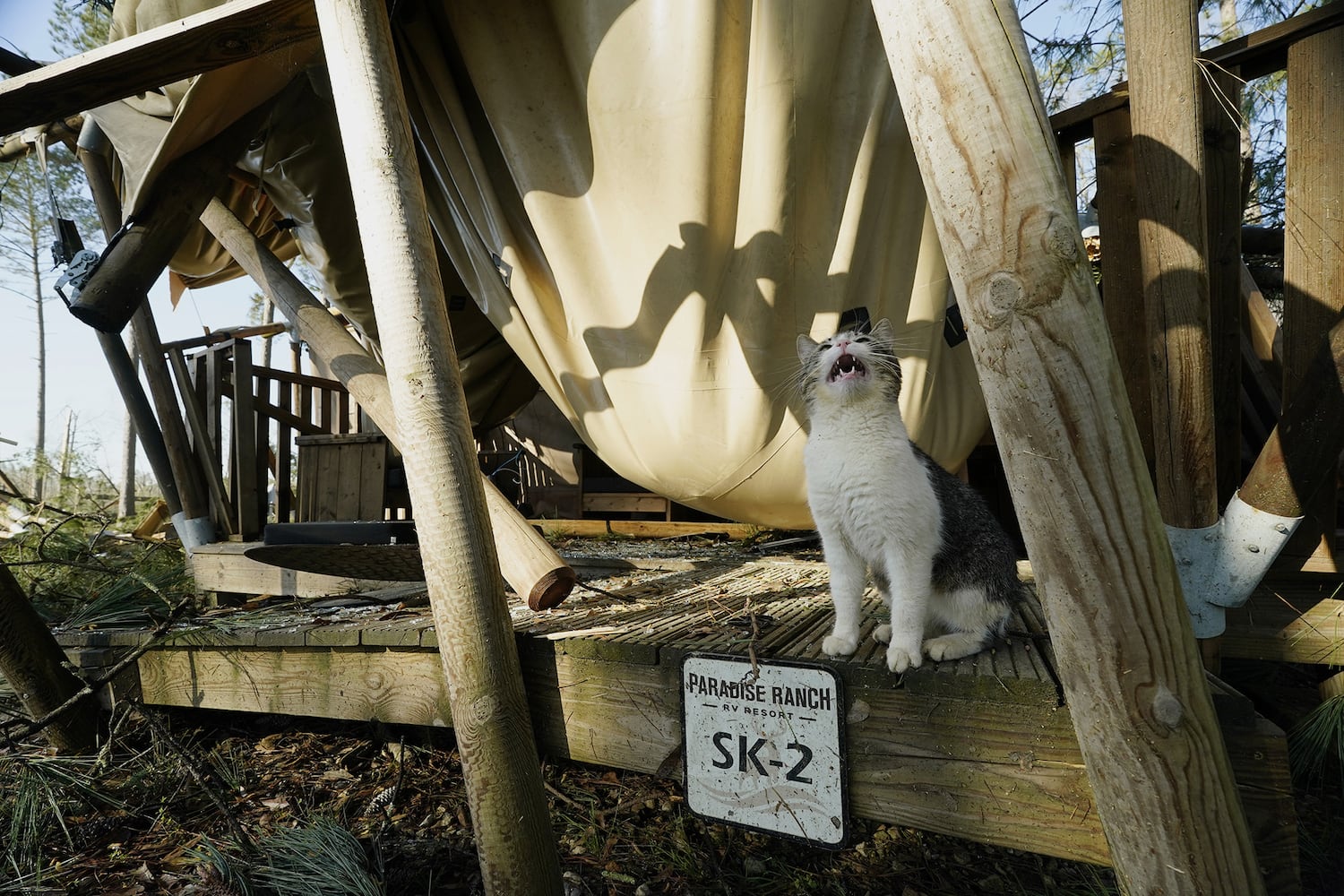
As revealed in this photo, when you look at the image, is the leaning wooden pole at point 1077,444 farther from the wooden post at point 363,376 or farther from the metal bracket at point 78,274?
the metal bracket at point 78,274

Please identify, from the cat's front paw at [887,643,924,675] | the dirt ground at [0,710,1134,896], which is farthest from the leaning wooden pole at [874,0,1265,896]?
the dirt ground at [0,710,1134,896]

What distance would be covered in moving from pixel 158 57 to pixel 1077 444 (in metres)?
2.41

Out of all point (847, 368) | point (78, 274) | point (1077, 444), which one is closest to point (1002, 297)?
point (1077, 444)

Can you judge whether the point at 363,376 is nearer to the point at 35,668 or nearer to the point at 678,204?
the point at 678,204

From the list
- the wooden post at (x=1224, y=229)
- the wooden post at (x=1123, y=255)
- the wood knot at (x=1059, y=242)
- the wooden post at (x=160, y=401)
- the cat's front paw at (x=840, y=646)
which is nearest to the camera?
the wood knot at (x=1059, y=242)

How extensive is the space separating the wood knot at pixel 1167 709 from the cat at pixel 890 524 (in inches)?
16.3

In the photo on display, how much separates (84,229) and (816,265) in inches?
604

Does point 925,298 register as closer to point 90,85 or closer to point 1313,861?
point 1313,861

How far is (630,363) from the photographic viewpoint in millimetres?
1961

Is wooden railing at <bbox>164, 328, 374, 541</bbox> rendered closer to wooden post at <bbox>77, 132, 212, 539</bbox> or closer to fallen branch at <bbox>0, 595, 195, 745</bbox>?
wooden post at <bbox>77, 132, 212, 539</bbox>

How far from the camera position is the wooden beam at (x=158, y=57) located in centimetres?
165

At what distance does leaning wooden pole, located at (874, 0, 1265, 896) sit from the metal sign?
478 millimetres

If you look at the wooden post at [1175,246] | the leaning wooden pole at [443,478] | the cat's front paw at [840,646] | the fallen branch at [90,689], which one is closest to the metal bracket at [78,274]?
the fallen branch at [90,689]

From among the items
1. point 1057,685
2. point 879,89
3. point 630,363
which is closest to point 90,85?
point 630,363
